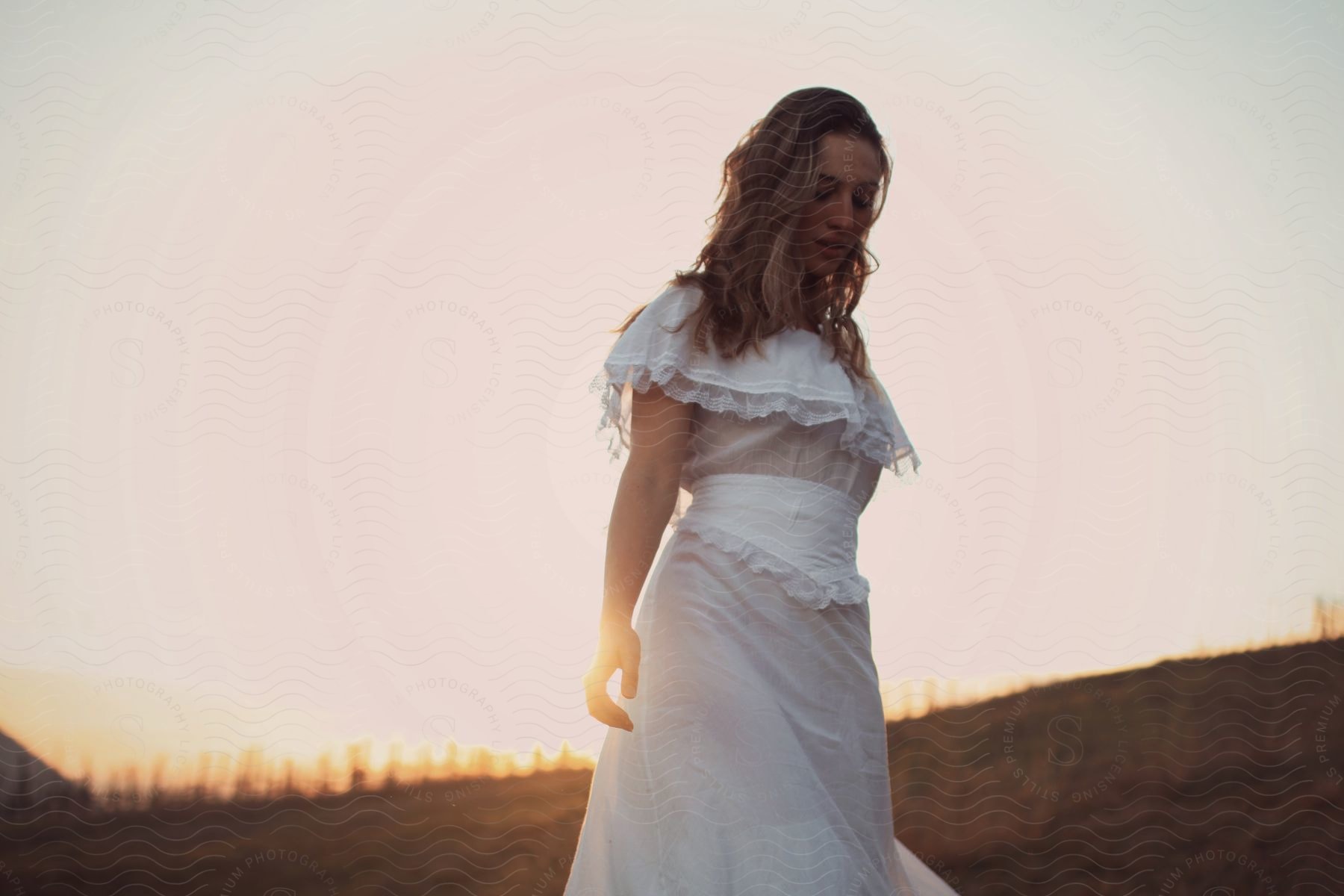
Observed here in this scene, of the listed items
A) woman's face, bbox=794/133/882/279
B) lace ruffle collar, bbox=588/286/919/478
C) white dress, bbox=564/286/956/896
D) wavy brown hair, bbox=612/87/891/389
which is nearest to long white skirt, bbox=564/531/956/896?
white dress, bbox=564/286/956/896

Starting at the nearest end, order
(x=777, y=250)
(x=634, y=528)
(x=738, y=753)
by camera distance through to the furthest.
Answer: (x=738, y=753)
(x=634, y=528)
(x=777, y=250)

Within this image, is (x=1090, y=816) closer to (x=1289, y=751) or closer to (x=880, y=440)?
(x=1289, y=751)

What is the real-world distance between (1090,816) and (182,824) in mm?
3694

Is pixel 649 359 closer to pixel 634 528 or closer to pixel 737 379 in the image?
pixel 737 379

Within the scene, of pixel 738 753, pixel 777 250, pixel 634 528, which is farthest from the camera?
pixel 777 250

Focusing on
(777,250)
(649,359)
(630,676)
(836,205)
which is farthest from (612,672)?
(836,205)

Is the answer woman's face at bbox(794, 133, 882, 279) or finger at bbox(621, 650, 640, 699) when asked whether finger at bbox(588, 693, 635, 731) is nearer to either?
finger at bbox(621, 650, 640, 699)

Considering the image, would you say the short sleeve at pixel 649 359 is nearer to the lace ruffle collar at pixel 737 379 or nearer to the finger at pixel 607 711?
the lace ruffle collar at pixel 737 379

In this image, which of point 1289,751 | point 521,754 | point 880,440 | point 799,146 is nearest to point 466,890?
point 521,754

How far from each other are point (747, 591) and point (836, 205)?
2.82 feet

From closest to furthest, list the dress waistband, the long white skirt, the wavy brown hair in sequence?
the long white skirt → the dress waistband → the wavy brown hair

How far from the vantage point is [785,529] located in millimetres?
2053

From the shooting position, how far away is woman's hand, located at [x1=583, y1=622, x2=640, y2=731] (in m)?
1.95

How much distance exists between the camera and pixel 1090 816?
4.64 m
